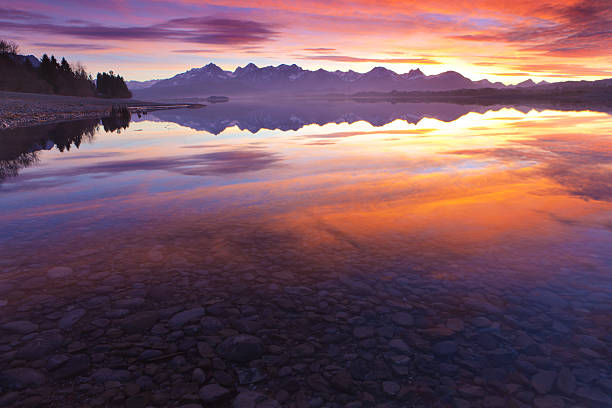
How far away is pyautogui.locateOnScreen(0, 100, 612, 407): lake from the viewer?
4.77 meters

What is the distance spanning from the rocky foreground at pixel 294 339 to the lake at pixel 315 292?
30 mm

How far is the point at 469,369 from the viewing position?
4.95 metres

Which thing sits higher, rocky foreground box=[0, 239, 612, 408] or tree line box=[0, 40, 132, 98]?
tree line box=[0, 40, 132, 98]

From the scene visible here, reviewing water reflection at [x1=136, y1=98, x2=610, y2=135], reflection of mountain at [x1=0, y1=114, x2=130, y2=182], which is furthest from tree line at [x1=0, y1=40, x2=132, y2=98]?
reflection of mountain at [x1=0, y1=114, x2=130, y2=182]

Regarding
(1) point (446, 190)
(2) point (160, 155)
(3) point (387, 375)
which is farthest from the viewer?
(2) point (160, 155)

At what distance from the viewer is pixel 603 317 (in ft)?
19.7

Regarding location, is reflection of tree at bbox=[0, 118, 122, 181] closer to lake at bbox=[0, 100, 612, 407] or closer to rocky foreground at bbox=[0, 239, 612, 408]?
lake at bbox=[0, 100, 612, 407]

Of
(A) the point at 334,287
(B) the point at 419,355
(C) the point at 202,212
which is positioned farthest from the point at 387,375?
(C) the point at 202,212

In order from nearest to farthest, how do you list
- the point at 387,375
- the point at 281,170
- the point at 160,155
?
1. the point at 387,375
2. the point at 281,170
3. the point at 160,155

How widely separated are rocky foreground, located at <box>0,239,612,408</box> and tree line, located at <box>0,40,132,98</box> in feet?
422

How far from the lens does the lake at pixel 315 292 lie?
4773mm

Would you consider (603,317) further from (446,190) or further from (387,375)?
(446,190)

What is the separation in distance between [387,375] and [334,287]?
240cm

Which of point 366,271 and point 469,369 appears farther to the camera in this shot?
point 366,271
